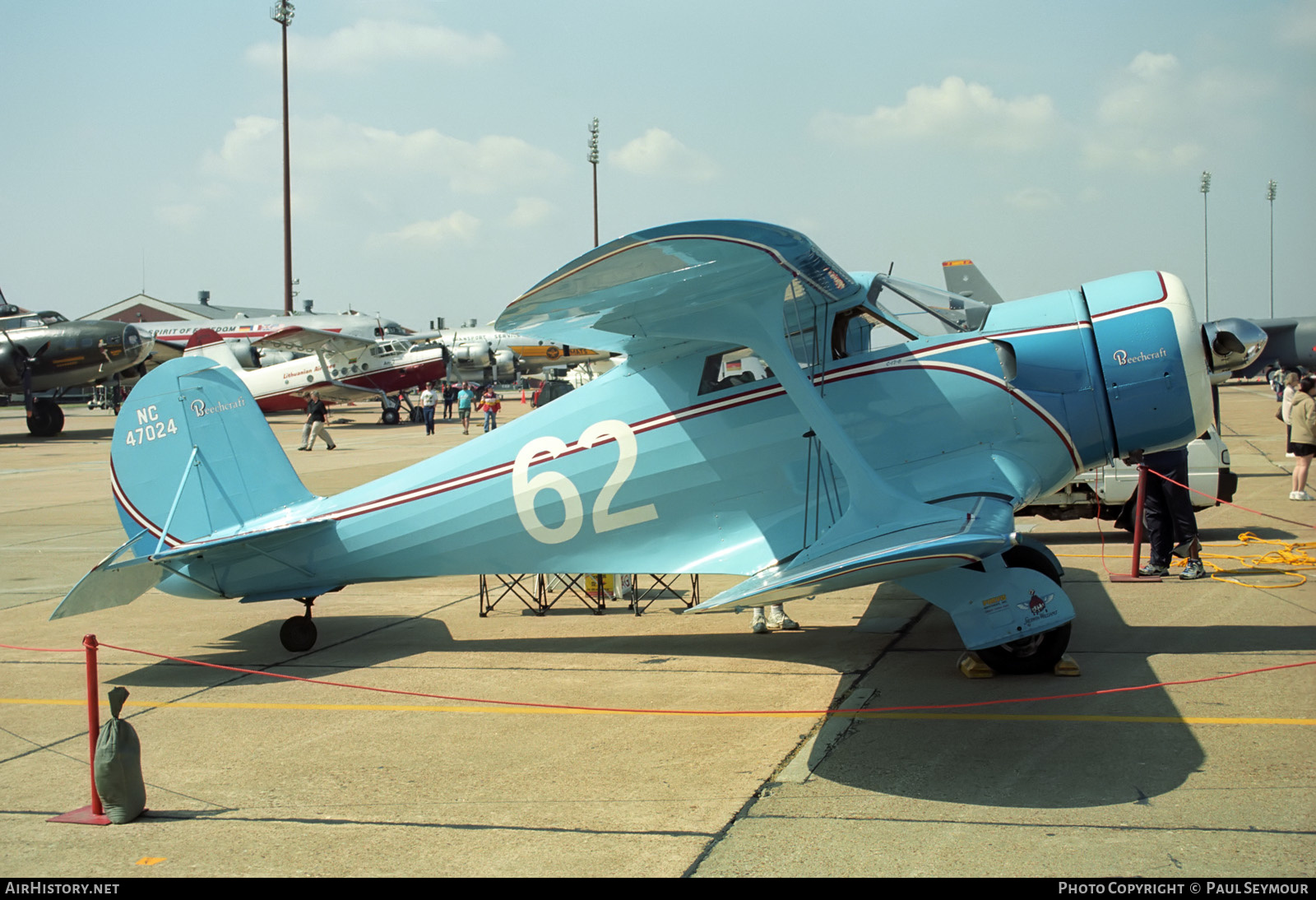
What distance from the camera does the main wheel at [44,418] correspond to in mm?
33344

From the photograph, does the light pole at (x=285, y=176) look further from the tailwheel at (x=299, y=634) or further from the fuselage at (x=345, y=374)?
the tailwheel at (x=299, y=634)

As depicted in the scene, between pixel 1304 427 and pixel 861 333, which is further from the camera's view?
pixel 1304 427

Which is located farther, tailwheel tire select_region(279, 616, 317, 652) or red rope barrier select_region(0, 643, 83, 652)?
red rope barrier select_region(0, 643, 83, 652)

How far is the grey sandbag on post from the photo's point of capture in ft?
15.0

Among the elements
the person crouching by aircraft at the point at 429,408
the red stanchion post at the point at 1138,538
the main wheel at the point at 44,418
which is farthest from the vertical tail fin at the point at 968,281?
the main wheel at the point at 44,418

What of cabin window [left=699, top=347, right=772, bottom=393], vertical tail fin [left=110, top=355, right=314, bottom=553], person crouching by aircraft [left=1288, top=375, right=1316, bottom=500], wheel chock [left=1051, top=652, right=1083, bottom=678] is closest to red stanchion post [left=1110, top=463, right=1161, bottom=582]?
wheel chock [left=1051, top=652, right=1083, bottom=678]

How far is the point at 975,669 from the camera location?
21.6ft

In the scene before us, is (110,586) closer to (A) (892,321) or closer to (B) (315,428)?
(A) (892,321)

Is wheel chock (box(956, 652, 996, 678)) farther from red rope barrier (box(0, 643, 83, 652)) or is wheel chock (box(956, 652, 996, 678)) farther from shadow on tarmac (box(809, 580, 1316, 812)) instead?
red rope barrier (box(0, 643, 83, 652))

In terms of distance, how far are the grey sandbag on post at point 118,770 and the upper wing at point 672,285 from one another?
106 inches

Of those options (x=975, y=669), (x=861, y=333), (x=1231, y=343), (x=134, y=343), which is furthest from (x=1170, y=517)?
(x=134, y=343)

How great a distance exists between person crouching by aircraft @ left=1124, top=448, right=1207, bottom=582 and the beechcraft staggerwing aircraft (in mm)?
32207

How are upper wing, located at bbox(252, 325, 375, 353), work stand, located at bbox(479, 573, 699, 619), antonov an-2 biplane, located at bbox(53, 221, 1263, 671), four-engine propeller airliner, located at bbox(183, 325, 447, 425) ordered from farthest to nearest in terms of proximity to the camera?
four-engine propeller airliner, located at bbox(183, 325, 447, 425) < upper wing, located at bbox(252, 325, 375, 353) < work stand, located at bbox(479, 573, 699, 619) < antonov an-2 biplane, located at bbox(53, 221, 1263, 671)

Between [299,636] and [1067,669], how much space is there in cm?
558
